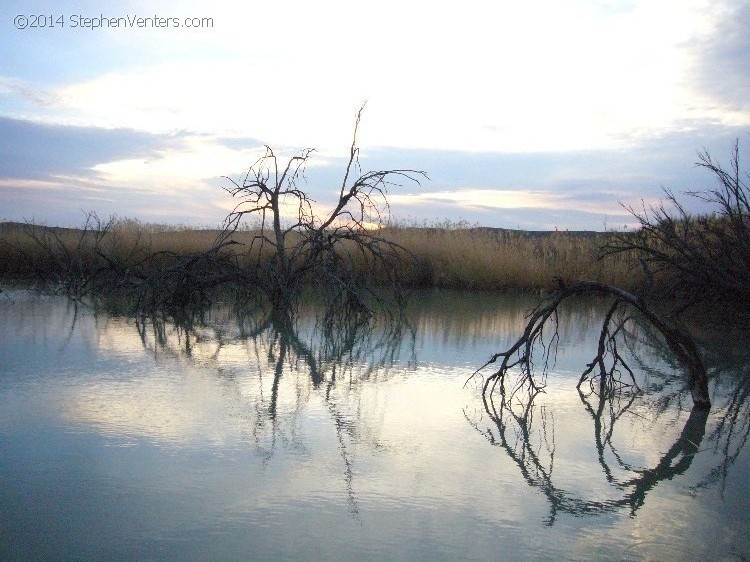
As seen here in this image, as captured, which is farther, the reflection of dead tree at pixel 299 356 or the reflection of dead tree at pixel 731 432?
the reflection of dead tree at pixel 299 356

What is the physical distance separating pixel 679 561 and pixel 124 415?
2.56 meters

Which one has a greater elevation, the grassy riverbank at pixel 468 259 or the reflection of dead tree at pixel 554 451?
the grassy riverbank at pixel 468 259

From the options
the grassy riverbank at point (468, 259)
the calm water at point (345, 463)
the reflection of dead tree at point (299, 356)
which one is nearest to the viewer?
the calm water at point (345, 463)

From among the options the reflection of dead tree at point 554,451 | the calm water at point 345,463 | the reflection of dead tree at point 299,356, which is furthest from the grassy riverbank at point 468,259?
the reflection of dead tree at point 554,451

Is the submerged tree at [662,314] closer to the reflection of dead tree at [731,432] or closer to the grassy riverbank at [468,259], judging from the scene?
the reflection of dead tree at [731,432]

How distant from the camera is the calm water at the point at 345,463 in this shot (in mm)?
2326

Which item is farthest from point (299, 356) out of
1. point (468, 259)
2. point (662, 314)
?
point (468, 259)

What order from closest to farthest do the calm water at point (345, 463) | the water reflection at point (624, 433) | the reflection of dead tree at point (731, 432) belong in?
the calm water at point (345, 463), the water reflection at point (624, 433), the reflection of dead tree at point (731, 432)

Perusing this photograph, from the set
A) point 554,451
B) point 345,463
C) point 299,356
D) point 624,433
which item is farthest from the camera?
point 299,356

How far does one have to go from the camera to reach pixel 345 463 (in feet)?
9.95

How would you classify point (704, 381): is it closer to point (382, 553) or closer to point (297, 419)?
point (297, 419)

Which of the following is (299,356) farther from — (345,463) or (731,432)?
(731,432)

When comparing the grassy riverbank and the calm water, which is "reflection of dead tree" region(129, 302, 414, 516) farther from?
the grassy riverbank

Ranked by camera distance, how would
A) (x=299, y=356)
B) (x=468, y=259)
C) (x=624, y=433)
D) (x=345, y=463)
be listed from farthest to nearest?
(x=468, y=259)
(x=299, y=356)
(x=624, y=433)
(x=345, y=463)
